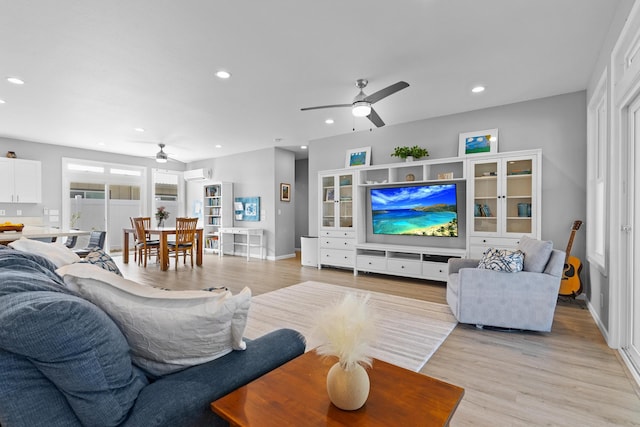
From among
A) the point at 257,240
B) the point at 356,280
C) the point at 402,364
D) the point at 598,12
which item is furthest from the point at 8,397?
the point at 257,240

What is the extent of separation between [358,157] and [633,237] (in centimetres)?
401

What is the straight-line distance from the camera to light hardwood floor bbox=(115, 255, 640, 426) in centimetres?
173

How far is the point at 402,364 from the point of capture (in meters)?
2.29

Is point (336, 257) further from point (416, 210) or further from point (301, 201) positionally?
point (301, 201)

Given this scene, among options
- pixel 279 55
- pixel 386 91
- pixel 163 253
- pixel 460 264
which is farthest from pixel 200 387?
pixel 163 253

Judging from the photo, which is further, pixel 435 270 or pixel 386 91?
pixel 435 270

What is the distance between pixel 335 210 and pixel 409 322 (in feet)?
9.83

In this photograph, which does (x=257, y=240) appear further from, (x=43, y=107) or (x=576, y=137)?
(x=576, y=137)

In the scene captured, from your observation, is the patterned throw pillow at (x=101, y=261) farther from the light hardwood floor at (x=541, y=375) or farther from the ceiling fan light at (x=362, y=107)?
the ceiling fan light at (x=362, y=107)

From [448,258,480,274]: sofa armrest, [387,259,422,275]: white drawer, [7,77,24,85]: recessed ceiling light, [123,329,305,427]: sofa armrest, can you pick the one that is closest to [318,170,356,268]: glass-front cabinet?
[387,259,422,275]: white drawer

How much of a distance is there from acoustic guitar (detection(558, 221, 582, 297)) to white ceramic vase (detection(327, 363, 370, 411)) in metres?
3.91

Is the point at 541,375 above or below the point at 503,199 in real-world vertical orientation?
below

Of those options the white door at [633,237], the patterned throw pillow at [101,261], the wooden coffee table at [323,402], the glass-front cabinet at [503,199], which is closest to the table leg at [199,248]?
the patterned throw pillow at [101,261]

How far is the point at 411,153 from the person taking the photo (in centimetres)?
496
